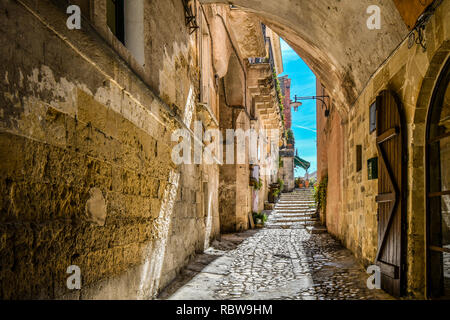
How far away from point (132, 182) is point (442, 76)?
3.20m

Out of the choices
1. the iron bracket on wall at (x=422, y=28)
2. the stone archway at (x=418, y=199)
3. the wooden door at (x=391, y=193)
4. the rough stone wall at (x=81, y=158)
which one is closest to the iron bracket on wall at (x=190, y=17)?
the rough stone wall at (x=81, y=158)

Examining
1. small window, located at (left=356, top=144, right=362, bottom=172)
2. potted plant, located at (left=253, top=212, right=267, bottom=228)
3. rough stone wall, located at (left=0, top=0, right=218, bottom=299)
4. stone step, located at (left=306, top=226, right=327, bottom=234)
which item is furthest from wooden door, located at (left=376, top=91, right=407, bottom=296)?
potted plant, located at (left=253, top=212, right=267, bottom=228)

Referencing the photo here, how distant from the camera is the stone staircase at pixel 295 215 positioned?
41.3 ft

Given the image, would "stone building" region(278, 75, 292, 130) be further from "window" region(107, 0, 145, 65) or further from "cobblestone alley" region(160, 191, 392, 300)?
"window" region(107, 0, 145, 65)

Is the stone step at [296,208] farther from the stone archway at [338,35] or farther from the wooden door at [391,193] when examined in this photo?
the wooden door at [391,193]

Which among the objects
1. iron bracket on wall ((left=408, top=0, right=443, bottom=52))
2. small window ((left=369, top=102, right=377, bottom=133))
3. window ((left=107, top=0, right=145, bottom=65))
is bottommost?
small window ((left=369, top=102, right=377, bottom=133))

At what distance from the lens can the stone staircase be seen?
12.6m

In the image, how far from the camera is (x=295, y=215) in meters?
15.2

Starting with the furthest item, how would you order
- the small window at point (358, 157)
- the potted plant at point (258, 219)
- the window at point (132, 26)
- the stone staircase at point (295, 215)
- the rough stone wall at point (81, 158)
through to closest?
the potted plant at point (258, 219) → the stone staircase at point (295, 215) → the small window at point (358, 157) → the window at point (132, 26) → the rough stone wall at point (81, 158)

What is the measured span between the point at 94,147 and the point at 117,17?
1.94 meters

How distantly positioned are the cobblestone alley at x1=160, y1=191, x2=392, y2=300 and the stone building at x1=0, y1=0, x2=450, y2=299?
322 millimetres

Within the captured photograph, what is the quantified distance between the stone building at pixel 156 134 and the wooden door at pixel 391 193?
22 mm

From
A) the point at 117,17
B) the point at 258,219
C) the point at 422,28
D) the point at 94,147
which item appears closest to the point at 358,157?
the point at 422,28
